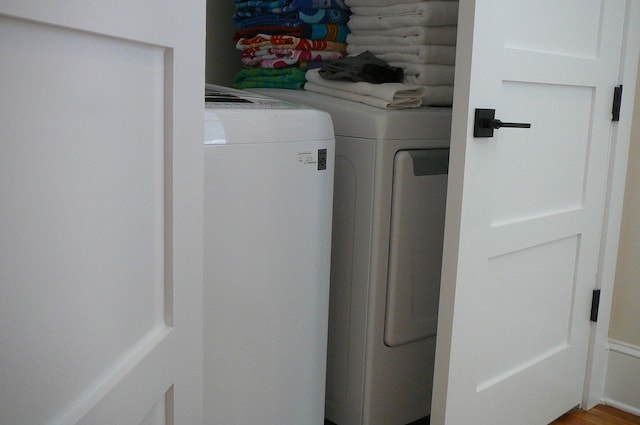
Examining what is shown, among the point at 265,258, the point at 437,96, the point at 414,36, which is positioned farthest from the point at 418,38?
the point at 265,258

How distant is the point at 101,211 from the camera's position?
0.64 m

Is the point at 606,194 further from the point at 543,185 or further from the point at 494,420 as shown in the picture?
the point at 494,420

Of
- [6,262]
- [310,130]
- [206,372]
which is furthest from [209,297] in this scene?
[6,262]

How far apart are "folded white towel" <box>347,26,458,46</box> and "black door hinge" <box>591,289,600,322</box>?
0.91 metres

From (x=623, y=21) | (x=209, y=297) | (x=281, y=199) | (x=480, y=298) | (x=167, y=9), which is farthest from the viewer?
(x=623, y=21)

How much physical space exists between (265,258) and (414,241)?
0.50 m

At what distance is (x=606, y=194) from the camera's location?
2.07m

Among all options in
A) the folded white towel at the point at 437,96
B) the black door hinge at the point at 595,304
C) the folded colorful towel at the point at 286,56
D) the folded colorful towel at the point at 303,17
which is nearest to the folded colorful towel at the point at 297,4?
the folded colorful towel at the point at 303,17

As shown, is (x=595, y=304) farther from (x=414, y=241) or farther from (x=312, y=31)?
(x=312, y=31)

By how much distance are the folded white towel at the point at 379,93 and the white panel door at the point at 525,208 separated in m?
0.28

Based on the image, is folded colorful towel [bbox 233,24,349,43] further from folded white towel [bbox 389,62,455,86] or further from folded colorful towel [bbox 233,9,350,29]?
folded white towel [bbox 389,62,455,86]

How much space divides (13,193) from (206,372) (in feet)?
3.14

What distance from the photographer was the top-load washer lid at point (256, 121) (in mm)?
1316

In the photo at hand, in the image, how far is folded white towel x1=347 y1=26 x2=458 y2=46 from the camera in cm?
183
